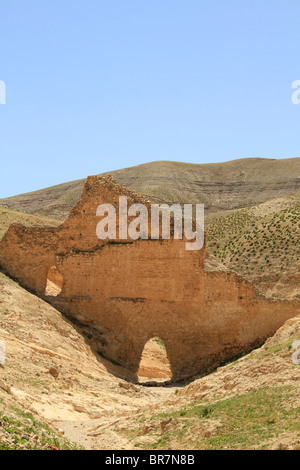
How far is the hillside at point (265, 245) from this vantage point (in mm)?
43250

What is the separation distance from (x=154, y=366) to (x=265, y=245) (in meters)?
25.3

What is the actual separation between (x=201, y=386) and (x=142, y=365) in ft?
28.7

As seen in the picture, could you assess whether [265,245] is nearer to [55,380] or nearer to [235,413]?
[55,380]

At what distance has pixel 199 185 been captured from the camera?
344 feet

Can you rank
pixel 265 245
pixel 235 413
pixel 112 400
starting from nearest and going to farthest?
pixel 235 413 < pixel 112 400 < pixel 265 245

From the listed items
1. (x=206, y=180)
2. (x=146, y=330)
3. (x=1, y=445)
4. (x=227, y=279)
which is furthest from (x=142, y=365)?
(x=206, y=180)

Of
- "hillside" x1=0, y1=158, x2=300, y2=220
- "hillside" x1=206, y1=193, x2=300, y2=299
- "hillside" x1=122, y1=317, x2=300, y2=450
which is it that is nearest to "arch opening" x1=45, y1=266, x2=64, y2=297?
"hillside" x1=122, y1=317, x2=300, y2=450

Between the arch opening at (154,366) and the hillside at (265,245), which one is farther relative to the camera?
the hillside at (265,245)

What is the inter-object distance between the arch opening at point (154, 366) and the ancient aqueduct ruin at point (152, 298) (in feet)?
4.28

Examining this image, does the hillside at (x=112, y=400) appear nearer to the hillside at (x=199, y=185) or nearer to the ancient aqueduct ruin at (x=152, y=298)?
the ancient aqueduct ruin at (x=152, y=298)

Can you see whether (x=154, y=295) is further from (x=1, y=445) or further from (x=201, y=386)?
(x=1, y=445)

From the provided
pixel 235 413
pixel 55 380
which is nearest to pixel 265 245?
pixel 55 380

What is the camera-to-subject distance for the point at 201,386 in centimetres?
1691

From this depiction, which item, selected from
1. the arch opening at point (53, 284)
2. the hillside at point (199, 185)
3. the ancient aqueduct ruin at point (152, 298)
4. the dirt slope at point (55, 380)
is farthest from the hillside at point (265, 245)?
the hillside at point (199, 185)
